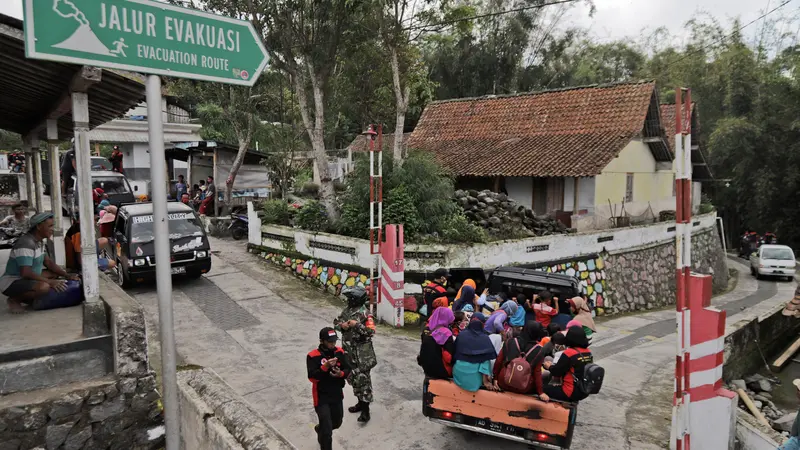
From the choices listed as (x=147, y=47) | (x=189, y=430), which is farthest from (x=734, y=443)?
(x=147, y=47)

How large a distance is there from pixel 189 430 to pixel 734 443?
6.56 m

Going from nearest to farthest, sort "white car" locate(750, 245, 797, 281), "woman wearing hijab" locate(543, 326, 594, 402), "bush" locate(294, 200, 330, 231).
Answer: "woman wearing hijab" locate(543, 326, 594, 402)
"bush" locate(294, 200, 330, 231)
"white car" locate(750, 245, 797, 281)

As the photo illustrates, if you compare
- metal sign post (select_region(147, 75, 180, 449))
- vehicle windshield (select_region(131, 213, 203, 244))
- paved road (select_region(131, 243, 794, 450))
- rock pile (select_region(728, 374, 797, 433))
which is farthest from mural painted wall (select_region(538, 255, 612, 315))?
metal sign post (select_region(147, 75, 180, 449))

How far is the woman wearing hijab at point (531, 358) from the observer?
5.23 meters

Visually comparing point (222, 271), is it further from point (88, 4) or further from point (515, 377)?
point (88, 4)

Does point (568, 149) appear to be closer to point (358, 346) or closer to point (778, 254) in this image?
point (778, 254)

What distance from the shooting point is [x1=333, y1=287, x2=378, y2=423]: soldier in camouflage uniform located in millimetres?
5910

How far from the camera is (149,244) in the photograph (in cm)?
1009

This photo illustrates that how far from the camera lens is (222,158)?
1808 centimetres

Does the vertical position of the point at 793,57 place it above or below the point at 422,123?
above

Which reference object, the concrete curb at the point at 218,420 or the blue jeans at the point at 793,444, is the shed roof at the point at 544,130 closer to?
the blue jeans at the point at 793,444

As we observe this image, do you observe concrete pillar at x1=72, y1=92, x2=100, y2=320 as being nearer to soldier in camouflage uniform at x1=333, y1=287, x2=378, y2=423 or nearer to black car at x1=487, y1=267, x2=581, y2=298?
soldier in camouflage uniform at x1=333, y1=287, x2=378, y2=423

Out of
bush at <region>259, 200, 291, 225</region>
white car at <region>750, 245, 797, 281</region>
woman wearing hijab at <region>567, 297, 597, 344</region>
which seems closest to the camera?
woman wearing hijab at <region>567, 297, 597, 344</region>

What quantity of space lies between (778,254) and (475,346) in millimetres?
23486
